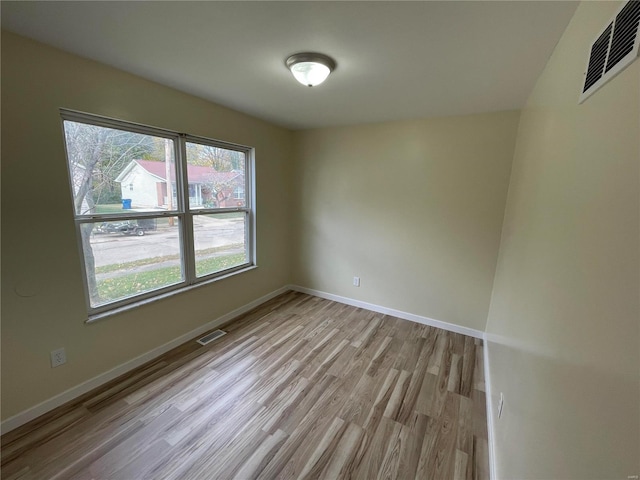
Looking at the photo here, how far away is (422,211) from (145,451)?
3083 millimetres

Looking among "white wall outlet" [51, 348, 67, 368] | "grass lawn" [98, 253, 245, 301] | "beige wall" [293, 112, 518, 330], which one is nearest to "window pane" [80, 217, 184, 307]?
"grass lawn" [98, 253, 245, 301]

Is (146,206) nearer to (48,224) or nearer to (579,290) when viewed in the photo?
(48,224)

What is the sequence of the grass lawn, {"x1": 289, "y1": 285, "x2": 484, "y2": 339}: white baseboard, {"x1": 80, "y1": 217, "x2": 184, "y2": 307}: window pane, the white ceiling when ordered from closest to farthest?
1. the white ceiling
2. {"x1": 80, "y1": 217, "x2": 184, "y2": 307}: window pane
3. the grass lawn
4. {"x1": 289, "y1": 285, "x2": 484, "y2": 339}: white baseboard

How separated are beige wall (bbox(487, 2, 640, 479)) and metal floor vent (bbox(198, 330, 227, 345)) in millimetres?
2460

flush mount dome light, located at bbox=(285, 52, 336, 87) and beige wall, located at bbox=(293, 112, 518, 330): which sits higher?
flush mount dome light, located at bbox=(285, 52, 336, 87)

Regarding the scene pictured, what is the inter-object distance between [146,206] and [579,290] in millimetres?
2721

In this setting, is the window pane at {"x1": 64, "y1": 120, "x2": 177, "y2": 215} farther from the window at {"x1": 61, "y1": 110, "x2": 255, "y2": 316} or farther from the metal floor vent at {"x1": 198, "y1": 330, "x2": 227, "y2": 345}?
the metal floor vent at {"x1": 198, "y1": 330, "x2": 227, "y2": 345}

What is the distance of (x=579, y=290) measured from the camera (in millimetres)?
769

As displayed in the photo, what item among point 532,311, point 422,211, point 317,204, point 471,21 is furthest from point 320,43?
point 317,204

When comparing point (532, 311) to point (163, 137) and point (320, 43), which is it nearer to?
point (320, 43)

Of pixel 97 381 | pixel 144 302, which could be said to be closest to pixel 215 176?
pixel 144 302

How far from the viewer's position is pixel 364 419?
1.80 m

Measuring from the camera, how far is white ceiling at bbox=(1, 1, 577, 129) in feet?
3.95

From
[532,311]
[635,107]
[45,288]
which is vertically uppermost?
[635,107]
